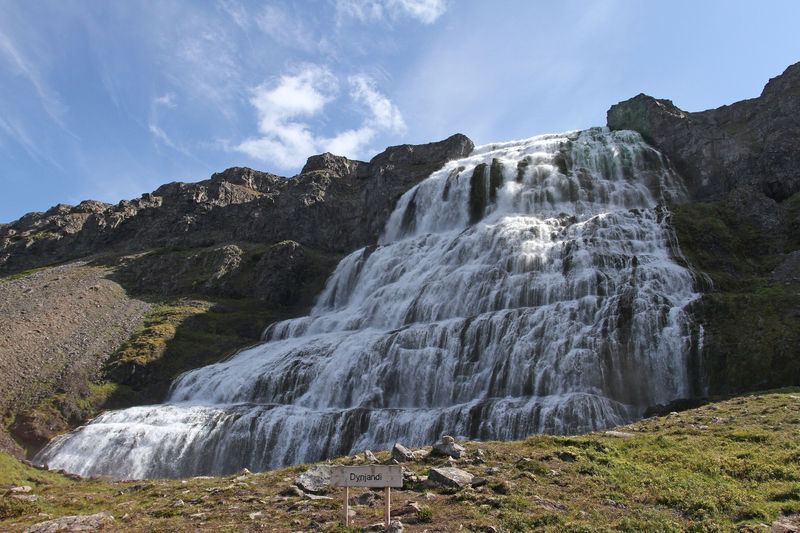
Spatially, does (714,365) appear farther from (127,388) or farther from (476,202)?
(127,388)

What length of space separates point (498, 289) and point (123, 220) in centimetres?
9458

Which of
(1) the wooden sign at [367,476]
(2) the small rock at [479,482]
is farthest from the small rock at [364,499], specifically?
(2) the small rock at [479,482]

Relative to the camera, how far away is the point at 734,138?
6009 cm

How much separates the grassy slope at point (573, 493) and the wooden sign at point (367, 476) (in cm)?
89

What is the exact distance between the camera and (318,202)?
91.6 meters

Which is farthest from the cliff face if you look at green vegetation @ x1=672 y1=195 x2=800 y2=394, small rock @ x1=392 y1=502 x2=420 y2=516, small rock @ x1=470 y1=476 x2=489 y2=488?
green vegetation @ x1=672 y1=195 x2=800 y2=394

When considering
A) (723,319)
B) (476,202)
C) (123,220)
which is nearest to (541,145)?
(476,202)

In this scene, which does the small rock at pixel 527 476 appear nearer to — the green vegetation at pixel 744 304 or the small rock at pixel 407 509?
the small rock at pixel 407 509

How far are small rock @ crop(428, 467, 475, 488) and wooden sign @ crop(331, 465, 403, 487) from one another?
284cm

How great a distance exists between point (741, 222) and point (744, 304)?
18231 millimetres

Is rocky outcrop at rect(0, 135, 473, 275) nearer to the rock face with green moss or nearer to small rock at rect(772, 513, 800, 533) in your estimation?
the rock face with green moss

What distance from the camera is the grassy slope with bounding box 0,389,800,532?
33.3 feet

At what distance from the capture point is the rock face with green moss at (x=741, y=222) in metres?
27.0

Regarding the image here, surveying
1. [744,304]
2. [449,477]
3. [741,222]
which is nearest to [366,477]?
[449,477]
